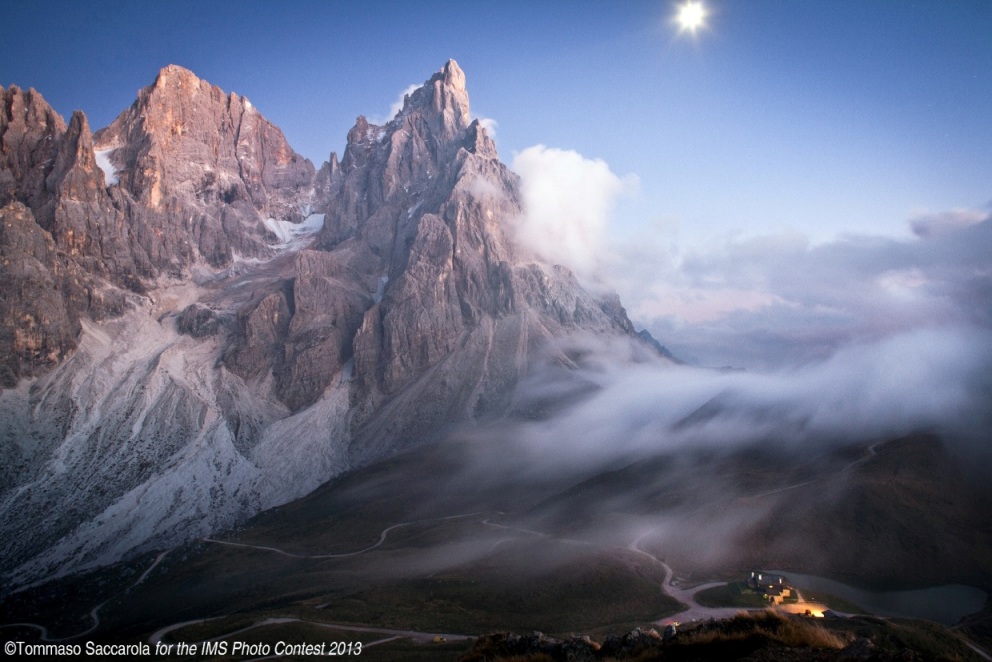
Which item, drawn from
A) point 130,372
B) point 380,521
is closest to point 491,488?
point 380,521

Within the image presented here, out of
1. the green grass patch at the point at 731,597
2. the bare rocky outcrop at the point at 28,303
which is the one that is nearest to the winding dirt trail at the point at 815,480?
the green grass patch at the point at 731,597

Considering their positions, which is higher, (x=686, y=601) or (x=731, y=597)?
(x=731, y=597)

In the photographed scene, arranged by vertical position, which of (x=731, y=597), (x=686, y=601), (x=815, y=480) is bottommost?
(x=686, y=601)

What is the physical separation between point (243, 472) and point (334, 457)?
1094 inches

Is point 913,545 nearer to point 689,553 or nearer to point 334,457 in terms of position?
point 689,553

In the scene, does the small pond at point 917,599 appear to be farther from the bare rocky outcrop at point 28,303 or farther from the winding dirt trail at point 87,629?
the bare rocky outcrop at point 28,303

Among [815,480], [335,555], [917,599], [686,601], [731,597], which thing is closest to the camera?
[917,599]

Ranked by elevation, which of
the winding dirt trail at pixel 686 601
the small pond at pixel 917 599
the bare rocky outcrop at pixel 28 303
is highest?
the bare rocky outcrop at pixel 28 303

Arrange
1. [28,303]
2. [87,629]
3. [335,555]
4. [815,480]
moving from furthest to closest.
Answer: [28,303], [335,555], [815,480], [87,629]

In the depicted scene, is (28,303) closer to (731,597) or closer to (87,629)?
(87,629)

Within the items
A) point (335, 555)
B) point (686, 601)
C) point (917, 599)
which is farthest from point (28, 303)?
point (917, 599)

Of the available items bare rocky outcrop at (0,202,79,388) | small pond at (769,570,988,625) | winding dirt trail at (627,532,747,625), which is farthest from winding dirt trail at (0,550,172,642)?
small pond at (769,570,988,625)

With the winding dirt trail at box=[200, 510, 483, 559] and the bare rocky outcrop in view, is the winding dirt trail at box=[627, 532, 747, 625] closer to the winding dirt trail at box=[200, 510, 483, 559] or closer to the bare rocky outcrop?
the winding dirt trail at box=[200, 510, 483, 559]

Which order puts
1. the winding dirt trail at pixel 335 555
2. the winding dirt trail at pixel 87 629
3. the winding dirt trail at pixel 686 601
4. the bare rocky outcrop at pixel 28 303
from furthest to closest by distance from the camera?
the bare rocky outcrop at pixel 28 303
the winding dirt trail at pixel 335 555
the winding dirt trail at pixel 87 629
the winding dirt trail at pixel 686 601
